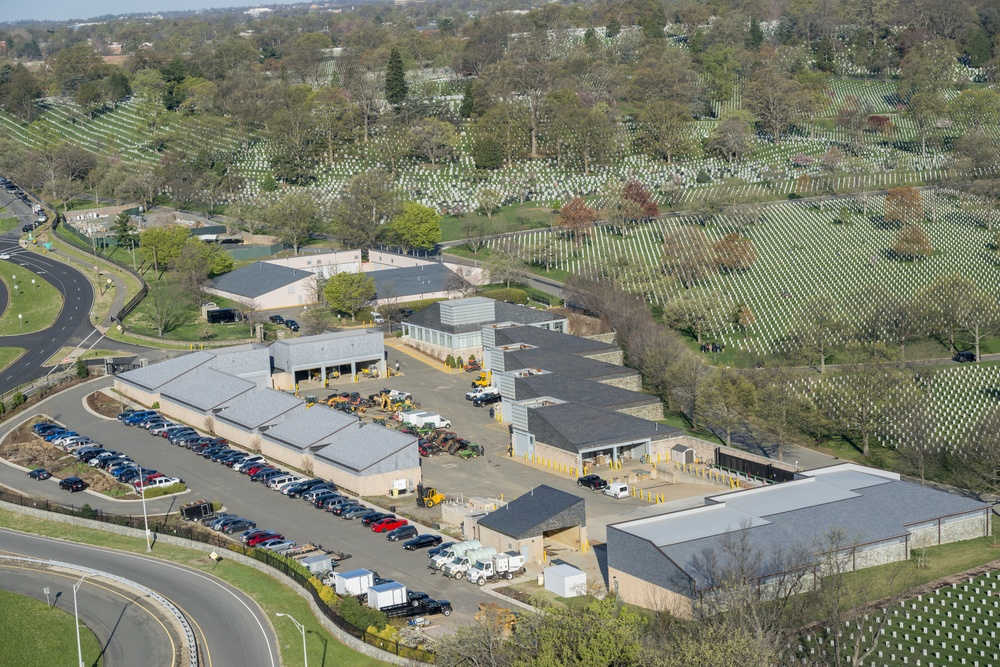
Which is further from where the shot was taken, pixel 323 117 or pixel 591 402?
pixel 323 117

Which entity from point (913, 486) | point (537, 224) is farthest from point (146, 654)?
point (537, 224)

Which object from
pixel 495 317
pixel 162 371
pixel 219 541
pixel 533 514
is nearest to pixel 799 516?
pixel 533 514

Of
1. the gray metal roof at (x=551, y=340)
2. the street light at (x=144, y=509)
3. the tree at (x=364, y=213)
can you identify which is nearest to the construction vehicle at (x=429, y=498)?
the street light at (x=144, y=509)

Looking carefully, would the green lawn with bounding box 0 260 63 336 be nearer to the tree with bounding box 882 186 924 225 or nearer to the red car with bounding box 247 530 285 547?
the red car with bounding box 247 530 285 547

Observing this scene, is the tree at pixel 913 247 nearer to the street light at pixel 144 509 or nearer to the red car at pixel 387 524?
the red car at pixel 387 524

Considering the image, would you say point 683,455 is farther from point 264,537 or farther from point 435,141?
point 435,141

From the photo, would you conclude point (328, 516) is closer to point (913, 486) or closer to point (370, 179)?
point (913, 486)
